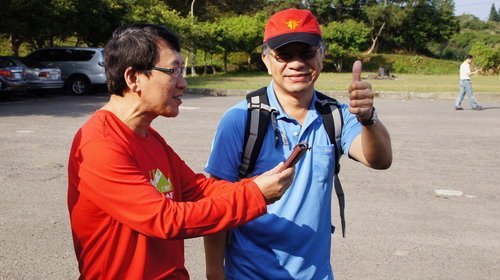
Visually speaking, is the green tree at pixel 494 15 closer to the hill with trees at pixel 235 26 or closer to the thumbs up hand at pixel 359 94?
the hill with trees at pixel 235 26

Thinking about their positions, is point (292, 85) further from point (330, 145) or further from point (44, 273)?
point (44, 273)

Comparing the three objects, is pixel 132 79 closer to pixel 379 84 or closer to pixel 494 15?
pixel 379 84

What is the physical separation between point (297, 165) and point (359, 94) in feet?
1.46

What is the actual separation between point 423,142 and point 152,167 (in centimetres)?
867

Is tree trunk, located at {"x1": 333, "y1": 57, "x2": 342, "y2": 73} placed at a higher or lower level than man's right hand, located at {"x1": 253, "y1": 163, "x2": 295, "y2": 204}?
lower

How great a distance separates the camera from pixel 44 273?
4445mm

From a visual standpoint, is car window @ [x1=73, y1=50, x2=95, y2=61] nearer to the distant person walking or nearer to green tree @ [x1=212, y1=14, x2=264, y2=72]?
the distant person walking

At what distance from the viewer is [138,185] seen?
1.80 m

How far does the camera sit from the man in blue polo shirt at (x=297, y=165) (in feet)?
7.74

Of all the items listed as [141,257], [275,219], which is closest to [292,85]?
[275,219]

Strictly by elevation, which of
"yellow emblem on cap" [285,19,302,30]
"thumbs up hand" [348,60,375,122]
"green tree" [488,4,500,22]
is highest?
"green tree" [488,4,500,22]

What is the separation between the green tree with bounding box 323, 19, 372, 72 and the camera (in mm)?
47188

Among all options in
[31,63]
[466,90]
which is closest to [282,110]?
[466,90]

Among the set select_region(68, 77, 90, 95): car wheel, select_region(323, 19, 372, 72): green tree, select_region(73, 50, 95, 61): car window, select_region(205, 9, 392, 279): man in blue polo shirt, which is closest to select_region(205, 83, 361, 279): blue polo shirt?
select_region(205, 9, 392, 279): man in blue polo shirt
